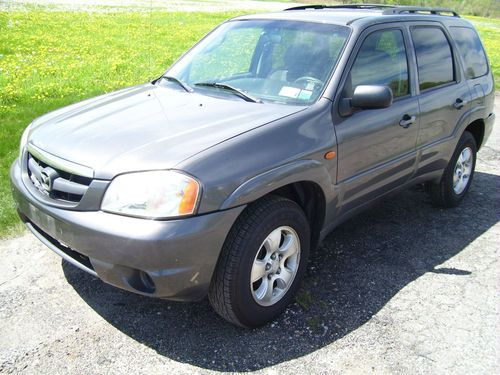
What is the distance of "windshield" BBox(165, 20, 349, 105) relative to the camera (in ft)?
11.2

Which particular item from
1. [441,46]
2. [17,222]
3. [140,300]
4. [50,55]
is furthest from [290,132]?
[50,55]

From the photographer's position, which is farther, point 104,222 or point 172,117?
point 172,117

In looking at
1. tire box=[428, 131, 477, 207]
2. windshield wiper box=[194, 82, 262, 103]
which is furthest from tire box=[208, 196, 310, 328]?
tire box=[428, 131, 477, 207]

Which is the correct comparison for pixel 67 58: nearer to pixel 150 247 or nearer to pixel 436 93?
pixel 436 93

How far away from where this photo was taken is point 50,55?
35.2ft

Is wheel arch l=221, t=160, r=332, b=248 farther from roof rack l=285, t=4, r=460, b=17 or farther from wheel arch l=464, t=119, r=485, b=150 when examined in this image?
wheel arch l=464, t=119, r=485, b=150

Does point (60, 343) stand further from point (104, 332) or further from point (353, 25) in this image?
point (353, 25)

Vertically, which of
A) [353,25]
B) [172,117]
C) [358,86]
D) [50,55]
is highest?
[353,25]

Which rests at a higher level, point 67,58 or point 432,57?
point 432,57

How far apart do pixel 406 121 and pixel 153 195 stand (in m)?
2.20

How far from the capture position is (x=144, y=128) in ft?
9.76

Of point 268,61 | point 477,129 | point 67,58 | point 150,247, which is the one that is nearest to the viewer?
point 150,247

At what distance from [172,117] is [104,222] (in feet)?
2.89

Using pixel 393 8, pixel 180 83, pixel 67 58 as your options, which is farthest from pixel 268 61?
pixel 67 58
